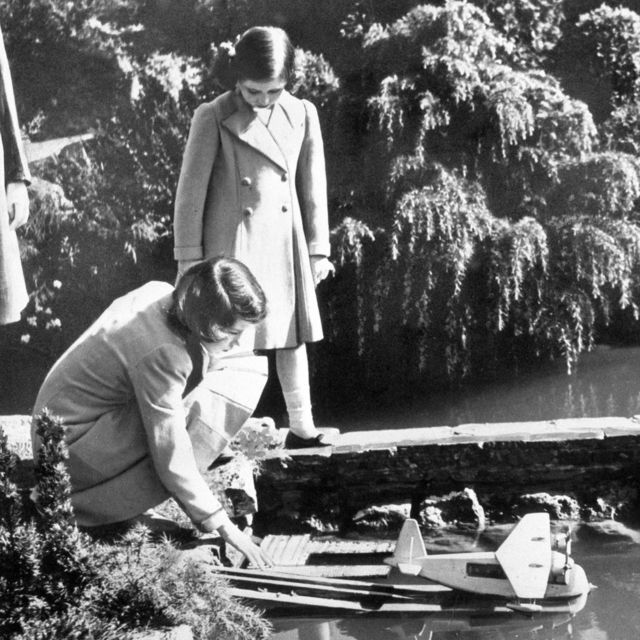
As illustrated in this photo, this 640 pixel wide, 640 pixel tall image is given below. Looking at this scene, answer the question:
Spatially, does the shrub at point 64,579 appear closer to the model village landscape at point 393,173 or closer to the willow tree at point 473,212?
the model village landscape at point 393,173

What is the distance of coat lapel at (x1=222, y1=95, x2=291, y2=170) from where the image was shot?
442cm

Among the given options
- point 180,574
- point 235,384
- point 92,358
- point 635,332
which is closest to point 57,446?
point 180,574

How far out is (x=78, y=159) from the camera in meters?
8.30

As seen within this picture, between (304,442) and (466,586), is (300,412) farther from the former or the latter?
(466,586)

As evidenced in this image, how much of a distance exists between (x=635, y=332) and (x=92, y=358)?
6.51 metres

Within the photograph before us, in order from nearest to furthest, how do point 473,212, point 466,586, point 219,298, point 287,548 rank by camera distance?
point 219,298
point 466,586
point 287,548
point 473,212

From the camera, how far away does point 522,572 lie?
12.1 ft

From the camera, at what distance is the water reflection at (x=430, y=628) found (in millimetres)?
3631

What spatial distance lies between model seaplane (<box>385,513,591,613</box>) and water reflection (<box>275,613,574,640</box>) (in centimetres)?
5

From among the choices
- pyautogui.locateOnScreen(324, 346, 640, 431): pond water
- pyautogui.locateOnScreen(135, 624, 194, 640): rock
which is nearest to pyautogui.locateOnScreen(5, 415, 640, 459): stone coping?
pyautogui.locateOnScreen(135, 624, 194, 640): rock

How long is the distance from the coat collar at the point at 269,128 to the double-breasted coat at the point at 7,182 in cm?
91

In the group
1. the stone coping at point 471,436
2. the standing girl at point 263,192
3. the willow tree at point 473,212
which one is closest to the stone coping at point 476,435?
the stone coping at point 471,436

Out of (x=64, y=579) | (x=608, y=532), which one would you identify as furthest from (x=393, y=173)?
(x=64, y=579)

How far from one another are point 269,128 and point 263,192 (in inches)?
9.6
